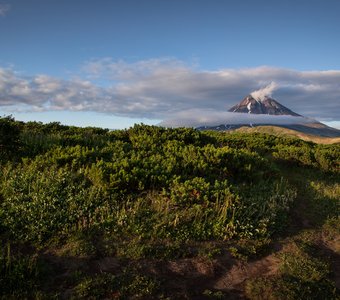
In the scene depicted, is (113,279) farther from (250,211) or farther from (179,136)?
(179,136)

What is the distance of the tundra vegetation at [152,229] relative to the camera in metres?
7.18

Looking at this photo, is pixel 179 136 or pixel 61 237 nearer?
pixel 61 237

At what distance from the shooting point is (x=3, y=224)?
338 inches

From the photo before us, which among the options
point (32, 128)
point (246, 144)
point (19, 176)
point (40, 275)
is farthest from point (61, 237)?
point (246, 144)

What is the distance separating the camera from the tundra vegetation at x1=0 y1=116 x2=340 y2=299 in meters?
7.18

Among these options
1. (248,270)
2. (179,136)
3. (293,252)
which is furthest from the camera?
(179,136)

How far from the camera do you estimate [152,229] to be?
9125mm

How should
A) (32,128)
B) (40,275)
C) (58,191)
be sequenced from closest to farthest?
(40,275), (58,191), (32,128)

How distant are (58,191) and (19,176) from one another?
1587 mm

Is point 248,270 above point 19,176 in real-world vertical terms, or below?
below

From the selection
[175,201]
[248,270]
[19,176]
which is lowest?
[248,270]

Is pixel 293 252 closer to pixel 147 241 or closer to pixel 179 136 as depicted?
pixel 147 241

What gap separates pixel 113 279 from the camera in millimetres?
7113

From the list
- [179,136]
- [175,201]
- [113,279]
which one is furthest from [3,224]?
[179,136]
